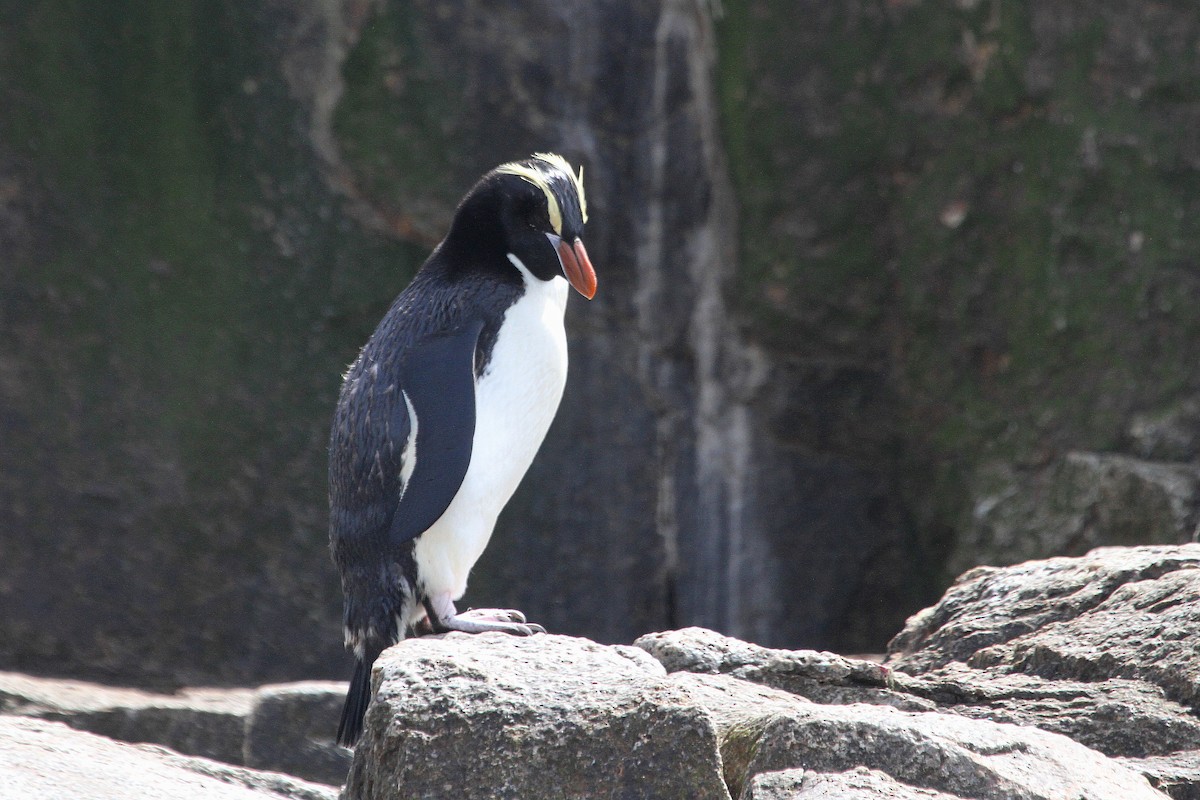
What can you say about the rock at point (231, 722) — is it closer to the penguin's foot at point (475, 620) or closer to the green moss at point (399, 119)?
the penguin's foot at point (475, 620)

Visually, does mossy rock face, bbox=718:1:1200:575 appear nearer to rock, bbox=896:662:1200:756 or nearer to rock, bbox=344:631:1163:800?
rock, bbox=896:662:1200:756

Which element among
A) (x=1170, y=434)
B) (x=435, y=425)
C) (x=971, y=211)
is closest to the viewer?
(x=435, y=425)

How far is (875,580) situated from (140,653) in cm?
277

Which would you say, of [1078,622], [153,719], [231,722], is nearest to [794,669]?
[1078,622]

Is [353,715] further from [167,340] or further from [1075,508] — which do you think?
[1075,508]

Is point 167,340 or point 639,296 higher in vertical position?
point 639,296

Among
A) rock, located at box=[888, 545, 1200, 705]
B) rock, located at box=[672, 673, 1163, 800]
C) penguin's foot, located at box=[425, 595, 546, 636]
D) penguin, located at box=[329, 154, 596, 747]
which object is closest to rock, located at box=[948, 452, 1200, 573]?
rock, located at box=[888, 545, 1200, 705]

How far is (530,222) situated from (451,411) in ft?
1.82

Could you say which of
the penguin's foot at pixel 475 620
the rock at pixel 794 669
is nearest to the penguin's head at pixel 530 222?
the penguin's foot at pixel 475 620

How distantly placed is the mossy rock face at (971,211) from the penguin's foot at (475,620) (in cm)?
282

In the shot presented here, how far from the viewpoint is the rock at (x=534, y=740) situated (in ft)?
6.38

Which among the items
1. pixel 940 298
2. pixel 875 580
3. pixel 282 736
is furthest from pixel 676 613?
pixel 282 736

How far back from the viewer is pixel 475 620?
9.15 ft

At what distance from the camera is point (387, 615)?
2.99m
